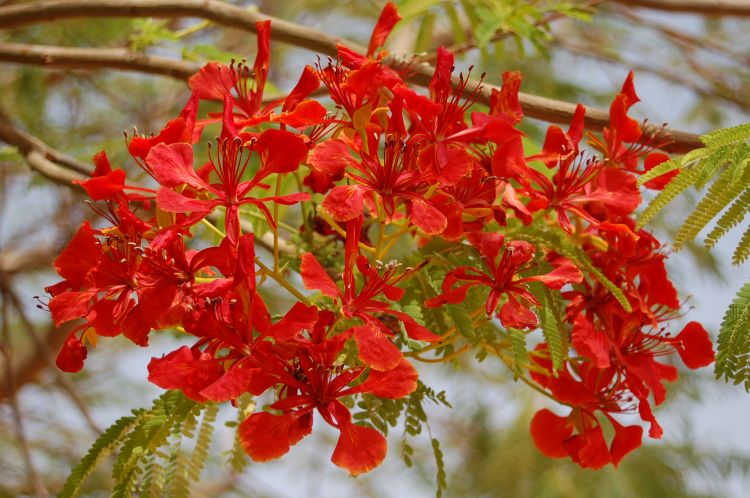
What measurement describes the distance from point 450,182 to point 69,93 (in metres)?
3.82

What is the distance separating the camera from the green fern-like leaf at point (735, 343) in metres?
1.44

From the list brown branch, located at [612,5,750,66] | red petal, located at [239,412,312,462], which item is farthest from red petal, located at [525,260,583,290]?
brown branch, located at [612,5,750,66]

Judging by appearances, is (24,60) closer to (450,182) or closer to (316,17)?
(450,182)

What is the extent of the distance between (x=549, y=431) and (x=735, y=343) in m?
0.40

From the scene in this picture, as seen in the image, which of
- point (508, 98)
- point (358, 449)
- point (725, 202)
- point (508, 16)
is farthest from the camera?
point (508, 16)

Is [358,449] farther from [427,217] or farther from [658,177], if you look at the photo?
[658,177]

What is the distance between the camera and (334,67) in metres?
1.58

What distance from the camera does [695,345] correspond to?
167cm

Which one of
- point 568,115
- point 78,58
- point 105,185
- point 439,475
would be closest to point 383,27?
point 568,115

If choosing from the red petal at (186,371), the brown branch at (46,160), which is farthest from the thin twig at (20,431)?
the red petal at (186,371)

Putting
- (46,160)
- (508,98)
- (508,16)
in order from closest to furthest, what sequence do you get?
(508,98) → (508,16) → (46,160)

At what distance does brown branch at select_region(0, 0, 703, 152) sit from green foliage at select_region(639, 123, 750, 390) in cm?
24

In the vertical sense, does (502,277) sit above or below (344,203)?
below

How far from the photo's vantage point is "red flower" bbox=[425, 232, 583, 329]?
4.67ft
